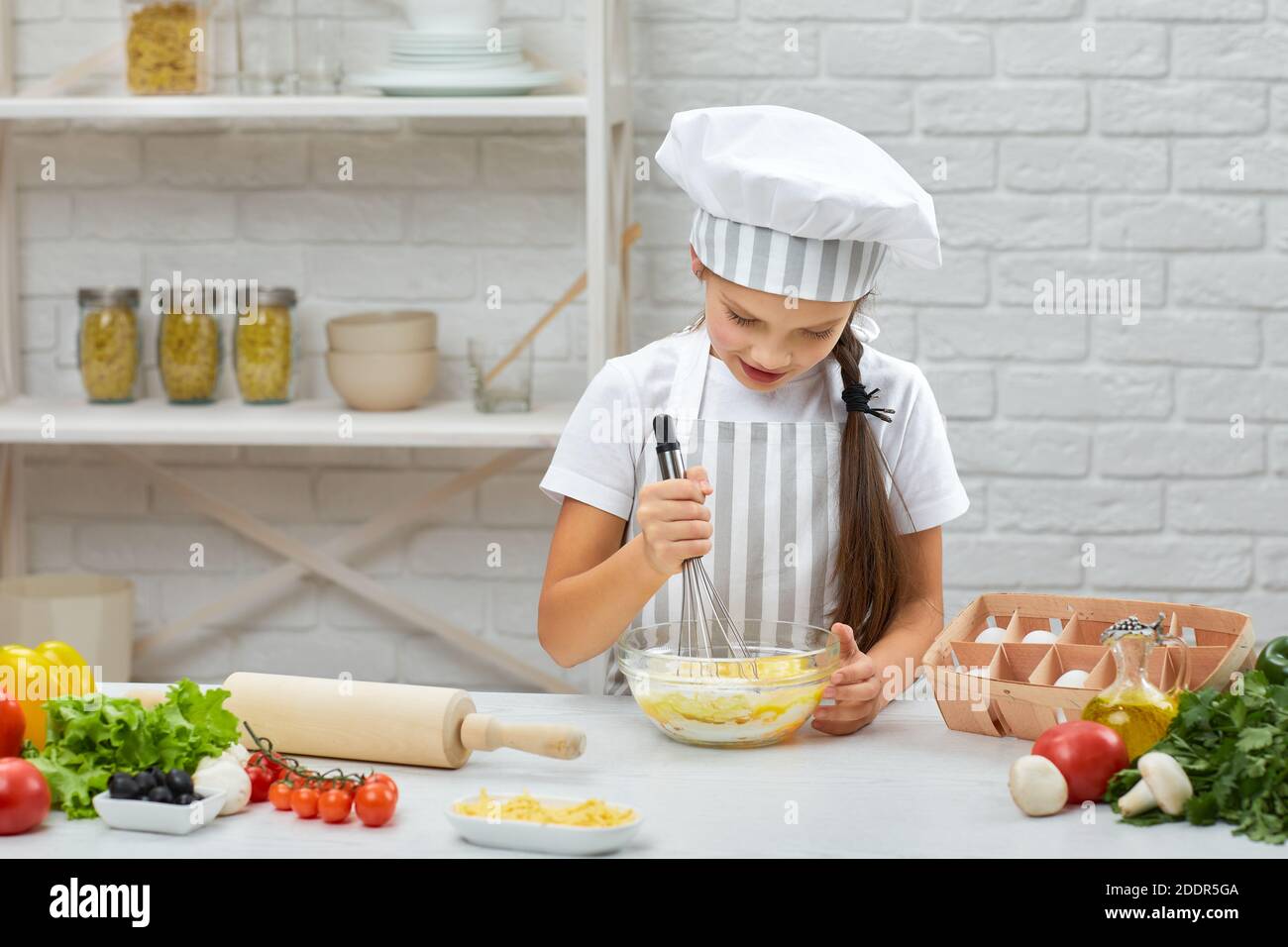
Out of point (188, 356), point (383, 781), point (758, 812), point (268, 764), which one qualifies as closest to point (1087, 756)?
point (758, 812)

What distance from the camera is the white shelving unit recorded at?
2.07 metres

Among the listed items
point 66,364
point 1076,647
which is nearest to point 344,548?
point 66,364

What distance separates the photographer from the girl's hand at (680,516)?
121cm

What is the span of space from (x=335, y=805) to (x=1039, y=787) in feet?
1.79

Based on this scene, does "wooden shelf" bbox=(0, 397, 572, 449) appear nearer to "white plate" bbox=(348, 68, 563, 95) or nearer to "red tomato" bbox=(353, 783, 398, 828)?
"white plate" bbox=(348, 68, 563, 95)

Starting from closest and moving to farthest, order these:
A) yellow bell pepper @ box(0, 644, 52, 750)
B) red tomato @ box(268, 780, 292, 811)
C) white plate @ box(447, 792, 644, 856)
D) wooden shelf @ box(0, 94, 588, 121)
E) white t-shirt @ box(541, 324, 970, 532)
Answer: white plate @ box(447, 792, 644, 856), red tomato @ box(268, 780, 292, 811), yellow bell pepper @ box(0, 644, 52, 750), white t-shirt @ box(541, 324, 970, 532), wooden shelf @ box(0, 94, 588, 121)

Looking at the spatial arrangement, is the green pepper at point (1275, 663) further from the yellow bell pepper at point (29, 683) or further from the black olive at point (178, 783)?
the yellow bell pepper at point (29, 683)

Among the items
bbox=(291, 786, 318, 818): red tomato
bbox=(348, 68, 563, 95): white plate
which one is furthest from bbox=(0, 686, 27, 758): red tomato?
bbox=(348, 68, 563, 95): white plate

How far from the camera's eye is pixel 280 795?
3.68 feet

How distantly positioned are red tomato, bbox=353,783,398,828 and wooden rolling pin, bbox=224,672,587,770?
4.5 inches

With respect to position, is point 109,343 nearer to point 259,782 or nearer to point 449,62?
point 449,62

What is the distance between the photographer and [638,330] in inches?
93.7
